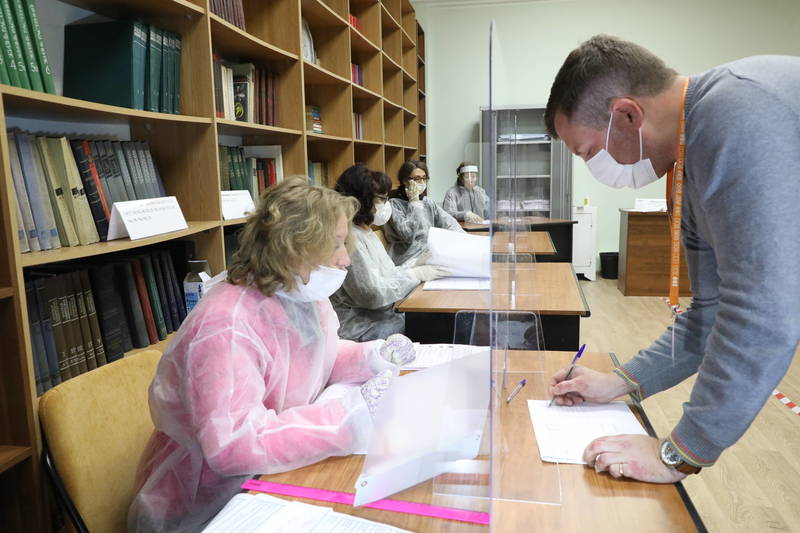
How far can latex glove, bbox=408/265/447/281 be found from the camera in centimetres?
267

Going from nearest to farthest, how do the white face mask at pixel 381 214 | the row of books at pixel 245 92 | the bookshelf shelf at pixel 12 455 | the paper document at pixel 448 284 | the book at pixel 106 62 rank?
the bookshelf shelf at pixel 12 455
the book at pixel 106 62
the row of books at pixel 245 92
the paper document at pixel 448 284
the white face mask at pixel 381 214

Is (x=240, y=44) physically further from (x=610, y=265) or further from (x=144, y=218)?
(x=610, y=265)

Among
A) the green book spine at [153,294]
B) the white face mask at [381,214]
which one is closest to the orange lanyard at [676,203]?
the green book spine at [153,294]

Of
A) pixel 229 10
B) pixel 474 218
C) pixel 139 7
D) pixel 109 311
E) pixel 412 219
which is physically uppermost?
pixel 229 10

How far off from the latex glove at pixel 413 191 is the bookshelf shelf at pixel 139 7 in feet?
7.16

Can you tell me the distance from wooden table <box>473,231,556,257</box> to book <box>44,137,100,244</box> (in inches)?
40.7

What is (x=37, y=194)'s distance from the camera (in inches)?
53.2

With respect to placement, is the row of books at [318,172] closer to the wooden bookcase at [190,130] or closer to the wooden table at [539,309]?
the wooden bookcase at [190,130]

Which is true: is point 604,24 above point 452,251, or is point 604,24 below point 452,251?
above

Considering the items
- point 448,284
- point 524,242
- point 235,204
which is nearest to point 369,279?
point 448,284

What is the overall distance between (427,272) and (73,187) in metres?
1.66

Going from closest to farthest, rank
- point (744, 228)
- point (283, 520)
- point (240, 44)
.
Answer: point (744, 228) → point (283, 520) → point (240, 44)

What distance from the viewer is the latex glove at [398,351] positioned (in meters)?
1.45

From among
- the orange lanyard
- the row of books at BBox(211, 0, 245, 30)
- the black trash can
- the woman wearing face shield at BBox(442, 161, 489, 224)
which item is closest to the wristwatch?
the orange lanyard
